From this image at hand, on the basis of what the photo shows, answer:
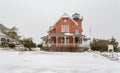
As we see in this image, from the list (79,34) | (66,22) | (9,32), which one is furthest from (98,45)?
(9,32)

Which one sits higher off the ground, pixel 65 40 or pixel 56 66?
pixel 65 40

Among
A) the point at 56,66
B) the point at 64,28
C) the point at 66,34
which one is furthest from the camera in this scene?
the point at 64,28

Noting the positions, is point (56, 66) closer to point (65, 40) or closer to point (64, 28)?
point (65, 40)

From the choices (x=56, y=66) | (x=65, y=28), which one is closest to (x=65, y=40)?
(x=65, y=28)

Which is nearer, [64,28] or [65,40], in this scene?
[65,40]

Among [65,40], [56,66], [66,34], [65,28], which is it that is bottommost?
[56,66]

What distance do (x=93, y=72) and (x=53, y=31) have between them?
37.4m

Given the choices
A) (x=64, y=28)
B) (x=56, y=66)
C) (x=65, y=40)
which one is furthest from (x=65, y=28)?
(x=56, y=66)

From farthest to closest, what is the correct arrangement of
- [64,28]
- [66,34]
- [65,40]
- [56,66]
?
[64,28] < [65,40] < [66,34] < [56,66]

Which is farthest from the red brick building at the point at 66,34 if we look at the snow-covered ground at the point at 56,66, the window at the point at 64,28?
the snow-covered ground at the point at 56,66

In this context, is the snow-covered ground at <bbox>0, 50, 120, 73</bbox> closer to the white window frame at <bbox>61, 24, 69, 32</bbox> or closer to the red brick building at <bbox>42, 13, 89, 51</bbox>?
the red brick building at <bbox>42, 13, 89, 51</bbox>

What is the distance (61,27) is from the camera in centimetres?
4575

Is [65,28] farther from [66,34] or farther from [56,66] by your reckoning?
[56,66]

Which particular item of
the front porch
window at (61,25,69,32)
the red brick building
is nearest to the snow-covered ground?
the front porch
